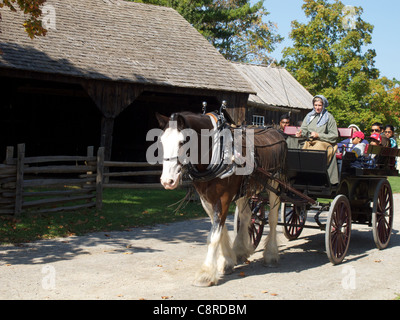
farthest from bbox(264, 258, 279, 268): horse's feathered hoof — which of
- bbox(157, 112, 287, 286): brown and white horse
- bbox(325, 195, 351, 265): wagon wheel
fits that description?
bbox(325, 195, 351, 265): wagon wheel

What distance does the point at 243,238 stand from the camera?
291 inches

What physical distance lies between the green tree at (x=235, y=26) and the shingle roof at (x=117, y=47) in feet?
53.0

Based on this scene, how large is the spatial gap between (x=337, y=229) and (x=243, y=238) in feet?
4.54

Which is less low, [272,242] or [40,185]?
[40,185]

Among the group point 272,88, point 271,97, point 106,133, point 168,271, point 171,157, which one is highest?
point 272,88

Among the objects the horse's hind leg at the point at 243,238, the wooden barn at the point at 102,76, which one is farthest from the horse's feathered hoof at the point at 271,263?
the wooden barn at the point at 102,76

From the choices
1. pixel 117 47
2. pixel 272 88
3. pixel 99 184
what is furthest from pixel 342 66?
pixel 99 184

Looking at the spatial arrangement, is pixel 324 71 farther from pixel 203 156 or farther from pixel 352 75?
pixel 203 156

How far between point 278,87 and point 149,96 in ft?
38.1

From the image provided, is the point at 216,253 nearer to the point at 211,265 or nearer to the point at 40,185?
the point at 211,265

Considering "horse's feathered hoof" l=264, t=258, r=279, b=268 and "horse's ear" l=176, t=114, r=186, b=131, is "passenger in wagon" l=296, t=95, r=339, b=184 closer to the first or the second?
"horse's feathered hoof" l=264, t=258, r=279, b=268

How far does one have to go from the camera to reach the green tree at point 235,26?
38031 millimetres

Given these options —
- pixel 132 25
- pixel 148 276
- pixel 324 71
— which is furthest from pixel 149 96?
pixel 324 71

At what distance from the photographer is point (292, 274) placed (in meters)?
6.80
